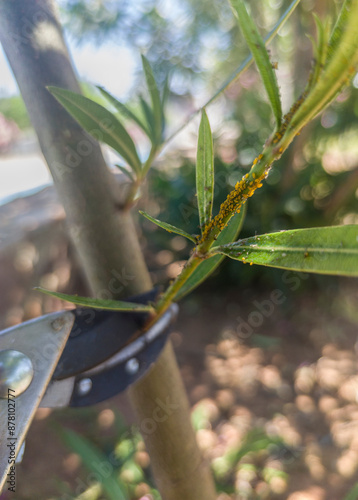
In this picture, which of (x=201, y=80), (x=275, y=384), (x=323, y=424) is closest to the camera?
(x=323, y=424)

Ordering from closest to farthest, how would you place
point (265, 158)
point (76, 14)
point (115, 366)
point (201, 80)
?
point (265, 158), point (115, 366), point (76, 14), point (201, 80)

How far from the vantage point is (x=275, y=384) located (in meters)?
1.53

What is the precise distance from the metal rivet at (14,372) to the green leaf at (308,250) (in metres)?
0.18

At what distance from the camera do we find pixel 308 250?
9.2 inches

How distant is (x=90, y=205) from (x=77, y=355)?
0.44ft

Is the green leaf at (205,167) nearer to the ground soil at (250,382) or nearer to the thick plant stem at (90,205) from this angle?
the thick plant stem at (90,205)

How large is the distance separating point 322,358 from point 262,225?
59 cm

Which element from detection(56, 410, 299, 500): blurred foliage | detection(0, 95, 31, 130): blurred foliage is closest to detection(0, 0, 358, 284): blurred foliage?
detection(56, 410, 299, 500): blurred foliage

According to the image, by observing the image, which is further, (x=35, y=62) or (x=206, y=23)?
(x=206, y=23)

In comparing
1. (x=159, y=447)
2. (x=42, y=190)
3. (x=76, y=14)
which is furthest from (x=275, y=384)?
(x=76, y=14)

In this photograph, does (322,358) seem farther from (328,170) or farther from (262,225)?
(328,170)

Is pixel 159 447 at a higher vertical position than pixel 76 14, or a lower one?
lower

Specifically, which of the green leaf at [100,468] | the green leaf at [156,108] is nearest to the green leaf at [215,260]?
the green leaf at [156,108]

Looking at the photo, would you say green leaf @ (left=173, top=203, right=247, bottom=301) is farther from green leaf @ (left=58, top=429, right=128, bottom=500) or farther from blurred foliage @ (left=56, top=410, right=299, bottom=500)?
blurred foliage @ (left=56, top=410, right=299, bottom=500)
